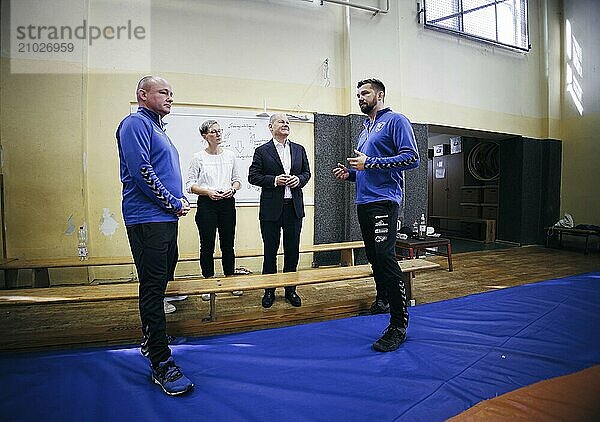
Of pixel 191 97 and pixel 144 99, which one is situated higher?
pixel 191 97

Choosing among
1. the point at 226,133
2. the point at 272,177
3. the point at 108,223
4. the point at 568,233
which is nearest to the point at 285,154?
the point at 272,177

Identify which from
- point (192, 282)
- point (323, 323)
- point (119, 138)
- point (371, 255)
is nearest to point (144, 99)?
point (119, 138)

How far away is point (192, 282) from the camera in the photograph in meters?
2.04

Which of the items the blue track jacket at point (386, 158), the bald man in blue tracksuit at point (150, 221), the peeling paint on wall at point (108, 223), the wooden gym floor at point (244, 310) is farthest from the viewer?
the peeling paint on wall at point (108, 223)

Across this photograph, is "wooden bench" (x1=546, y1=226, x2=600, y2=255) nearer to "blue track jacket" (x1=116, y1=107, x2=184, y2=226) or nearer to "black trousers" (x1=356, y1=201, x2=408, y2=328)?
"black trousers" (x1=356, y1=201, x2=408, y2=328)

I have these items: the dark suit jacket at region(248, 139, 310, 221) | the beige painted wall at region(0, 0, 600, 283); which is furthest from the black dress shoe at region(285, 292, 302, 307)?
the beige painted wall at region(0, 0, 600, 283)

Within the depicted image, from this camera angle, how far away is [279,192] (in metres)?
2.37

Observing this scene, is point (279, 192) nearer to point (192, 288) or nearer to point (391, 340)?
point (192, 288)

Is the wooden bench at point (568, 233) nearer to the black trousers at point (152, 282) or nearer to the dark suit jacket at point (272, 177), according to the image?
the dark suit jacket at point (272, 177)

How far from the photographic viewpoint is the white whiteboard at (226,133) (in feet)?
11.5

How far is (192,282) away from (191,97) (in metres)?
2.22

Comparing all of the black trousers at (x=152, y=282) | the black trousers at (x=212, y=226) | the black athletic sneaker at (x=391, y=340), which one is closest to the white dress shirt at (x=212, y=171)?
the black trousers at (x=212, y=226)

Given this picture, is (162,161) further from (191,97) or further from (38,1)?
(38,1)

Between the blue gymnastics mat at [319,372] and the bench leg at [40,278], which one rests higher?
the bench leg at [40,278]
